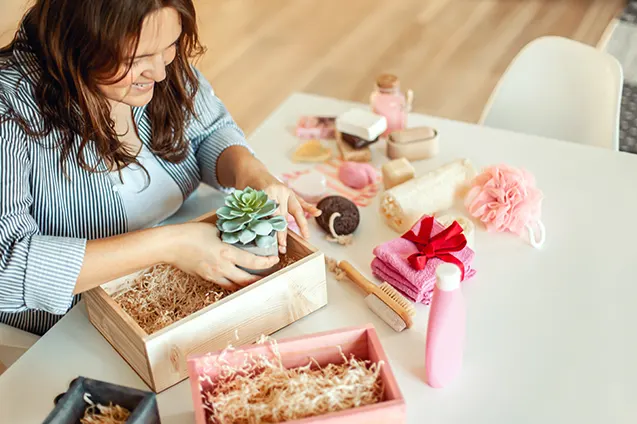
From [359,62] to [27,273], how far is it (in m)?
2.63

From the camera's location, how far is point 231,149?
1527 millimetres

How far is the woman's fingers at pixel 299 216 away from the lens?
135 centimetres

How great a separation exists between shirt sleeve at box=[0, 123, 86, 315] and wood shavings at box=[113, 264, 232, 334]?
110 mm

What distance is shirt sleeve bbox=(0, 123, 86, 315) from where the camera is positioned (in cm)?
115

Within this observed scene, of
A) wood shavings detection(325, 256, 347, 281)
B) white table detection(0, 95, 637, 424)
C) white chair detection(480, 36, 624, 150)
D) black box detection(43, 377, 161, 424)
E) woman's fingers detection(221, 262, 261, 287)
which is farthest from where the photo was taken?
white chair detection(480, 36, 624, 150)

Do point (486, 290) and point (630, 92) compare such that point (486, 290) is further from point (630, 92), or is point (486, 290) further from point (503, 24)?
point (503, 24)

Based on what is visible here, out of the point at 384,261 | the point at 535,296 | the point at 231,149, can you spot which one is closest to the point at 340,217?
the point at 384,261

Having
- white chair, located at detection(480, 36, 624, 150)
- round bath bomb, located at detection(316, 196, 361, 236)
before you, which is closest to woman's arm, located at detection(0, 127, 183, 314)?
round bath bomb, located at detection(316, 196, 361, 236)

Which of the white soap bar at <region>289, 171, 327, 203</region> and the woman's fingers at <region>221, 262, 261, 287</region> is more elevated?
the woman's fingers at <region>221, 262, 261, 287</region>

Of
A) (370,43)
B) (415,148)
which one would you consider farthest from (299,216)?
(370,43)

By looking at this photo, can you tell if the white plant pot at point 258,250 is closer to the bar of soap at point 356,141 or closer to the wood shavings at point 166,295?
the wood shavings at point 166,295

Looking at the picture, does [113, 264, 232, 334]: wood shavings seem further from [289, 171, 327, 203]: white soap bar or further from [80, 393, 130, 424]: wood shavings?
[289, 171, 327, 203]: white soap bar

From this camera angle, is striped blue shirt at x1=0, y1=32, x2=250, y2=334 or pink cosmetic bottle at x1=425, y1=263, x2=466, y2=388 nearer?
pink cosmetic bottle at x1=425, y1=263, x2=466, y2=388

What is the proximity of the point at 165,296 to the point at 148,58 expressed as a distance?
410 millimetres
